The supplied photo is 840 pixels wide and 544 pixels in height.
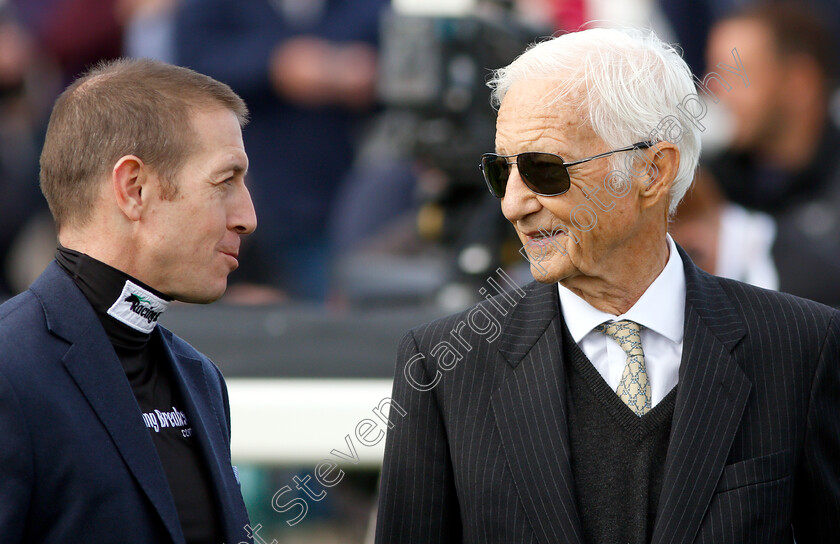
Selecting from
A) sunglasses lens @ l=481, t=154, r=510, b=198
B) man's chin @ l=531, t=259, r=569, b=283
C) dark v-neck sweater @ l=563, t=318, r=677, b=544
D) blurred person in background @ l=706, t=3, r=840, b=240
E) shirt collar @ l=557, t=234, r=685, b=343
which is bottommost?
dark v-neck sweater @ l=563, t=318, r=677, b=544

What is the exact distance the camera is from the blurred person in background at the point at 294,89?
525 centimetres

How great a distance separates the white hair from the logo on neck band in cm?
87

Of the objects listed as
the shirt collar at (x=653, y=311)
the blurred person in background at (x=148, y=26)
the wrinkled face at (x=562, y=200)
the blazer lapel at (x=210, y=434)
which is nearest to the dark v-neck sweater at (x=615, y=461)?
the shirt collar at (x=653, y=311)

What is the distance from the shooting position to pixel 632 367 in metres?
2.29

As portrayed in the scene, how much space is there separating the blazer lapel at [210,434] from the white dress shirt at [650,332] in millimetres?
771

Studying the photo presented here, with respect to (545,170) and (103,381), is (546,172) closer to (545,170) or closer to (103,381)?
(545,170)

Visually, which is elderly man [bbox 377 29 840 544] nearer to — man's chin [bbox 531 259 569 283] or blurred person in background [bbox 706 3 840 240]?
man's chin [bbox 531 259 569 283]

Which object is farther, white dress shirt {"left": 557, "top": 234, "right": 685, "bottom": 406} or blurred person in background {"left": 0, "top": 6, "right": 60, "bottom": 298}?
blurred person in background {"left": 0, "top": 6, "right": 60, "bottom": 298}

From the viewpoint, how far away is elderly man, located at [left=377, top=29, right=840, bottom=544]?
7.17 feet

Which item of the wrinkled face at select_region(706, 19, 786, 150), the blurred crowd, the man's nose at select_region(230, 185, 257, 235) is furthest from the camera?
the wrinkled face at select_region(706, 19, 786, 150)

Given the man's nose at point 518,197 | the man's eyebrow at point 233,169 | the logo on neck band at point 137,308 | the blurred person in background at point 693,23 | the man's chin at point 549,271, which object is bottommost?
the man's chin at point 549,271

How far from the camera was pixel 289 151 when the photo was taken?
17.4 feet

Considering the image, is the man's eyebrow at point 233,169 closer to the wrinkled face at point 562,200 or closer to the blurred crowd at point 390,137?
the wrinkled face at point 562,200

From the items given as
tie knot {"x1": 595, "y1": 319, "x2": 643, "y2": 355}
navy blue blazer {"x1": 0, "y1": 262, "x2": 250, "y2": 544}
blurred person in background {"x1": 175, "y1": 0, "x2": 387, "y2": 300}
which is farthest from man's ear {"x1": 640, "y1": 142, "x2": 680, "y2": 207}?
blurred person in background {"x1": 175, "y1": 0, "x2": 387, "y2": 300}
